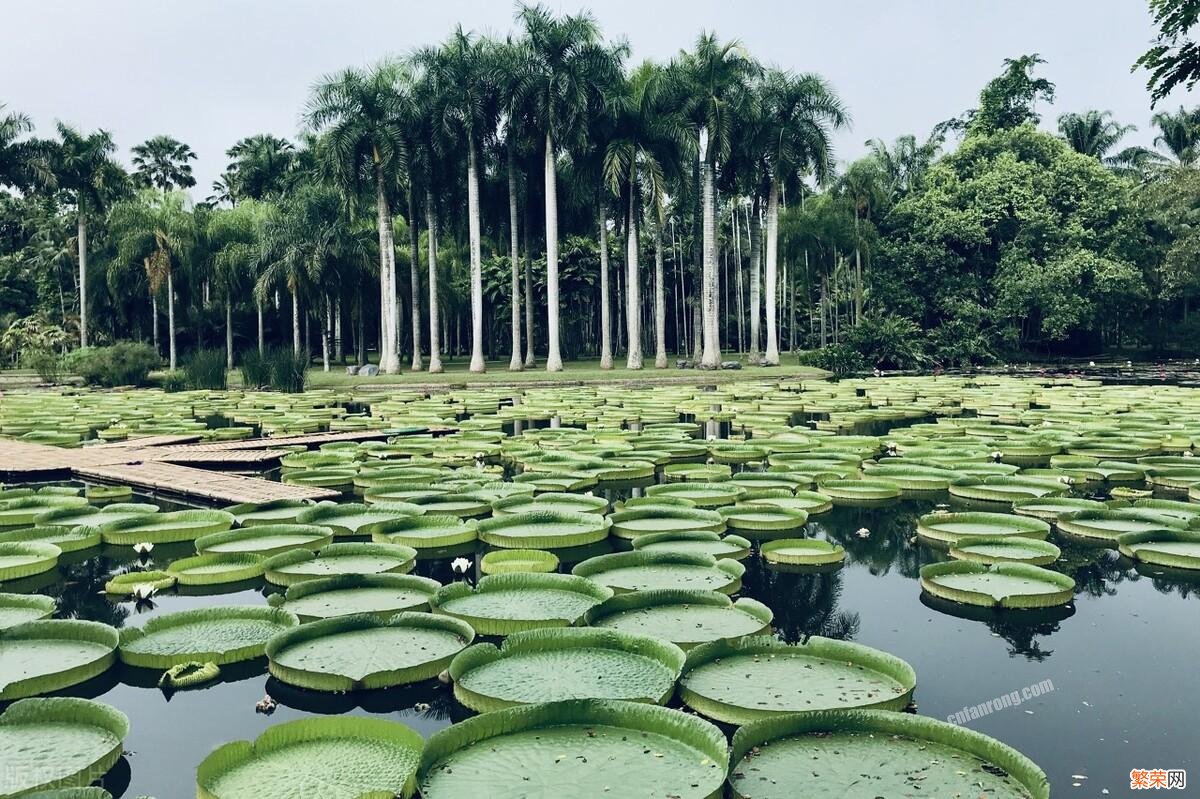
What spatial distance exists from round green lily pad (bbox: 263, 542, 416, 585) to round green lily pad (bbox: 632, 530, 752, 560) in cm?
163

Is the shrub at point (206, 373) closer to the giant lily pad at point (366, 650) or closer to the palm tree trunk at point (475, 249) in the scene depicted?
the palm tree trunk at point (475, 249)

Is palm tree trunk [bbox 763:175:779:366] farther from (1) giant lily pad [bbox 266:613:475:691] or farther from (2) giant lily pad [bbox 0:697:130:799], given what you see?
(2) giant lily pad [bbox 0:697:130:799]

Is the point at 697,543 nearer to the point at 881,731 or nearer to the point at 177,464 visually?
the point at 881,731

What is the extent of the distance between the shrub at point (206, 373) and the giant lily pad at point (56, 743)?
25.2m

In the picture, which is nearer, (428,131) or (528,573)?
(528,573)

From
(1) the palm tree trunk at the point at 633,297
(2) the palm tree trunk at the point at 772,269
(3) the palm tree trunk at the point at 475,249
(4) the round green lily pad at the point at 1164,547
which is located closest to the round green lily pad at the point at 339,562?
(4) the round green lily pad at the point at 1164,547

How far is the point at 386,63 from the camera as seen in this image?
31625 mm

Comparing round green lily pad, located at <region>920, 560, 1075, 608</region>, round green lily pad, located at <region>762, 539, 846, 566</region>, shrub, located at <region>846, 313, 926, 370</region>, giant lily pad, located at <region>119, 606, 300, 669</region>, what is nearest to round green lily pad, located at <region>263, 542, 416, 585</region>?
giant lily pad, located at <region>119, 606, 300, 669</region>

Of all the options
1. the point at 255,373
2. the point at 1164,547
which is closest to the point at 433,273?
the point at 255,373

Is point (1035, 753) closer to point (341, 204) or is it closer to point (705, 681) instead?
point (705, 681)

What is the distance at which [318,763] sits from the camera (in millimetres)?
3039

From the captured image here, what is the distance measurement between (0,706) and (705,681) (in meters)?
2.96

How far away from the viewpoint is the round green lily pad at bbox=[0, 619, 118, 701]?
385cm

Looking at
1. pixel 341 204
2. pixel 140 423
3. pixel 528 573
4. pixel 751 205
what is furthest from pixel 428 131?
pixel 528 573
